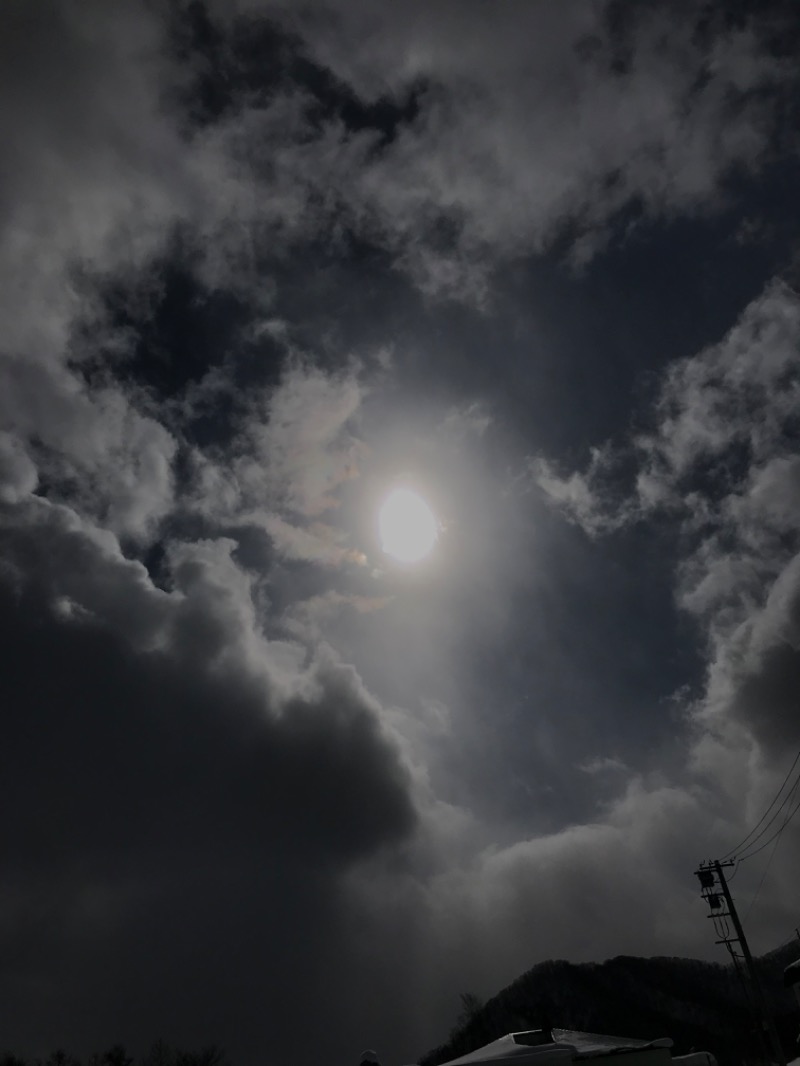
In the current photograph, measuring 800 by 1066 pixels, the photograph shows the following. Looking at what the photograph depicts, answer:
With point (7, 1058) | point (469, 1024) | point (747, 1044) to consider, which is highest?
point (7, 1058)

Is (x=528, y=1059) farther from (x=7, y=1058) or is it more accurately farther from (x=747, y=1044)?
(x=747, y=1044)

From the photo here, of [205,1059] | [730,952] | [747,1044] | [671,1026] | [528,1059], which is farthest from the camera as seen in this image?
[671,1026]

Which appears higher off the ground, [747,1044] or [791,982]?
[791,982]

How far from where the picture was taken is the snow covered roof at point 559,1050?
26203mm

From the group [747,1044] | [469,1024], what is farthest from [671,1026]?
[469,1024]

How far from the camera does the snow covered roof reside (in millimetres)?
26203

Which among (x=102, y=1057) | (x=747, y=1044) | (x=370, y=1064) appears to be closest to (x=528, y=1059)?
(x=370, y=1064)

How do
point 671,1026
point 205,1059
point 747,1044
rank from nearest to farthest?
point 205,1059 < point 747,1044 < point 671,1026

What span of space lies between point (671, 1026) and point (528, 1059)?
226 meters

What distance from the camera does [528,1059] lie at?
84.8ft

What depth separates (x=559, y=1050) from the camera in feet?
88.4

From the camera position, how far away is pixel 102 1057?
79.1 metres

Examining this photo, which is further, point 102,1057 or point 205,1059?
point 205,1059

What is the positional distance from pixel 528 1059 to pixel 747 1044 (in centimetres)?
20138
